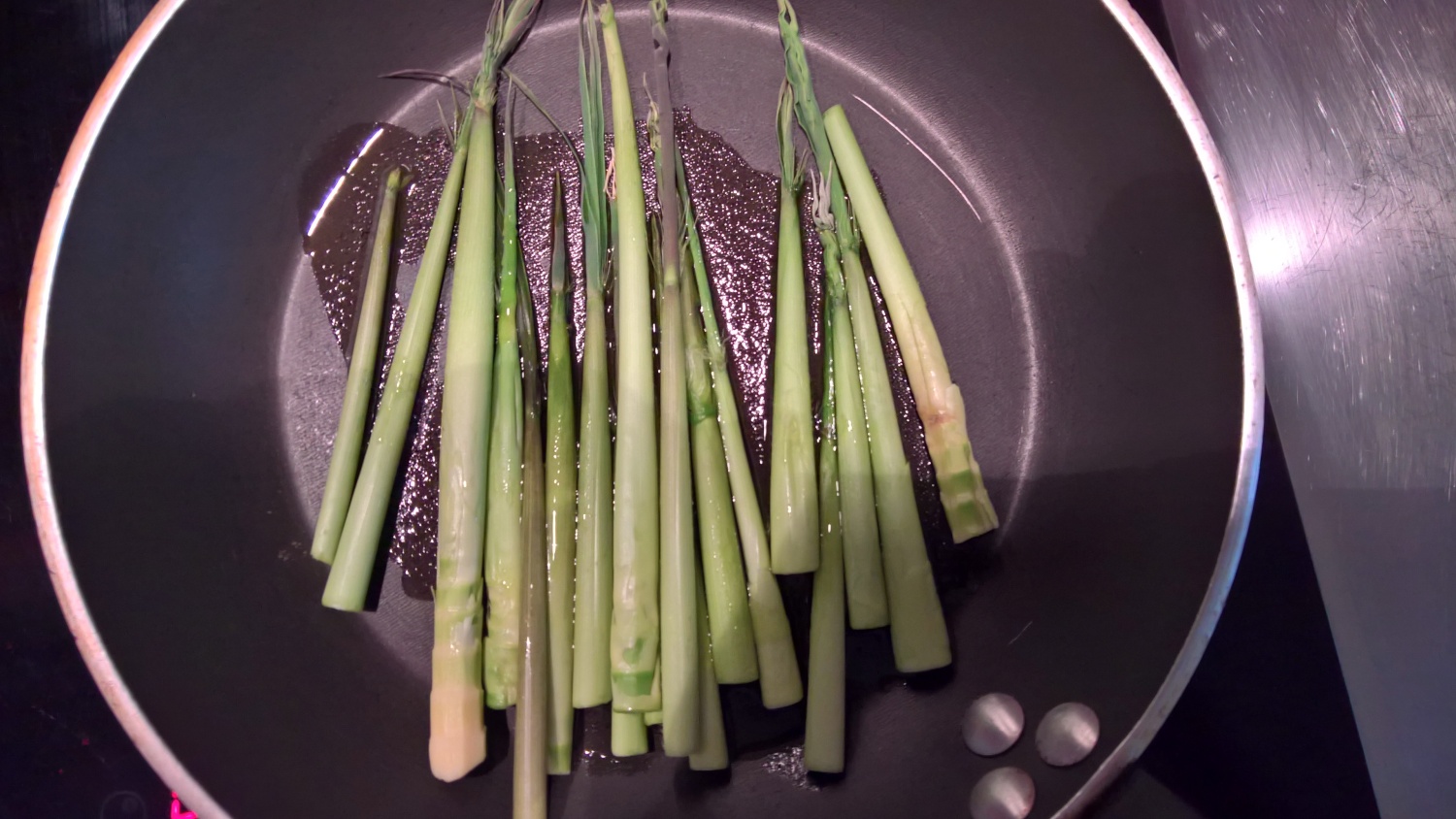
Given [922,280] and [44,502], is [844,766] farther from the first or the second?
[44,502]

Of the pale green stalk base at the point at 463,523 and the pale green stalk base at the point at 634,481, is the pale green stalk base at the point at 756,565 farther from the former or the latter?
the pale green stalk base at the point at 463,523

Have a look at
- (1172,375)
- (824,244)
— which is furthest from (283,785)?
(1172,375)

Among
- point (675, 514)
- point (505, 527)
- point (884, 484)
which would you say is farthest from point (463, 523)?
point (884, 484)

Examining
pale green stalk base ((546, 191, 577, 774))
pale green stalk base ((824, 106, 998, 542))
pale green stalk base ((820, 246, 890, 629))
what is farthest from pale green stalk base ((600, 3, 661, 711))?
pale green stalk base ((824, 106, 998, 542))

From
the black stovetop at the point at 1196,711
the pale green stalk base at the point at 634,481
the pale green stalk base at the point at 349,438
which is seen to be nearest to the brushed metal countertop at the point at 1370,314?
the black stovetop at the point at 1196,711

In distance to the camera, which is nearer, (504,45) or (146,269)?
(146,269)

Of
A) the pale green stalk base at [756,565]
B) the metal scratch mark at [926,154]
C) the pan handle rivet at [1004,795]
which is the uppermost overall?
the metal scratch mark at [926,154]
